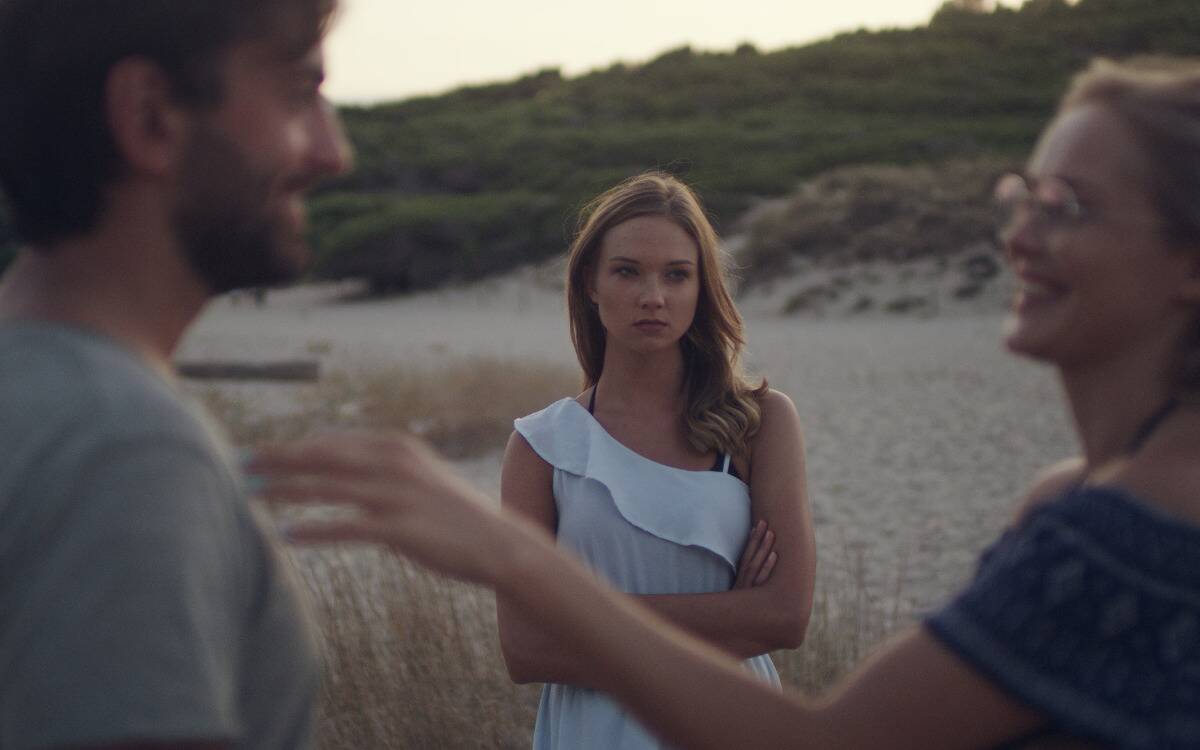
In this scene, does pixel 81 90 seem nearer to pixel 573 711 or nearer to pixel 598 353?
pixel 573 711

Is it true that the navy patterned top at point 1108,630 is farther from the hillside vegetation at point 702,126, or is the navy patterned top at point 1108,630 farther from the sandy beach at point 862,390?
the hillside vegetation at point 702,126

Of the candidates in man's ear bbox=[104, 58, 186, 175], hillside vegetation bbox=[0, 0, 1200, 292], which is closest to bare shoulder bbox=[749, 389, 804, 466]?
man's ear bbox=[104, 58, 186, 175]

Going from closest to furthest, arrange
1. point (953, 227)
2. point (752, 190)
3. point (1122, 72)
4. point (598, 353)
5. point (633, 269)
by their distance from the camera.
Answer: point (1122, 72) → point (633, 269) → point (598, 353) → point (953, 227) → point (752, 190)

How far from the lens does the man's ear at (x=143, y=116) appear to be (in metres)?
1.28

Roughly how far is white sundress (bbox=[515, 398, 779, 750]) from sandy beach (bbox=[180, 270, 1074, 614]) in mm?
630

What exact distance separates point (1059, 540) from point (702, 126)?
45004 millimetres

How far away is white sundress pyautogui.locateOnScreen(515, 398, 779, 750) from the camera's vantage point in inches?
112

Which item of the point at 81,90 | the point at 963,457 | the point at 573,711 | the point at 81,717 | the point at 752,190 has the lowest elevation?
the point at 752,190

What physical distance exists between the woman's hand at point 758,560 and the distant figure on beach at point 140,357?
165cm

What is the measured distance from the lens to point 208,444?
120 cm

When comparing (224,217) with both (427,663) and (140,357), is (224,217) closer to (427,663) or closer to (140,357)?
(140,357)

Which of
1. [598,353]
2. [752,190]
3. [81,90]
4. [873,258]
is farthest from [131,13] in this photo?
[752,190]

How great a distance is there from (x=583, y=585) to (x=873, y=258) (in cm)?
2467

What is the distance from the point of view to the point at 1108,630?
1380mm
